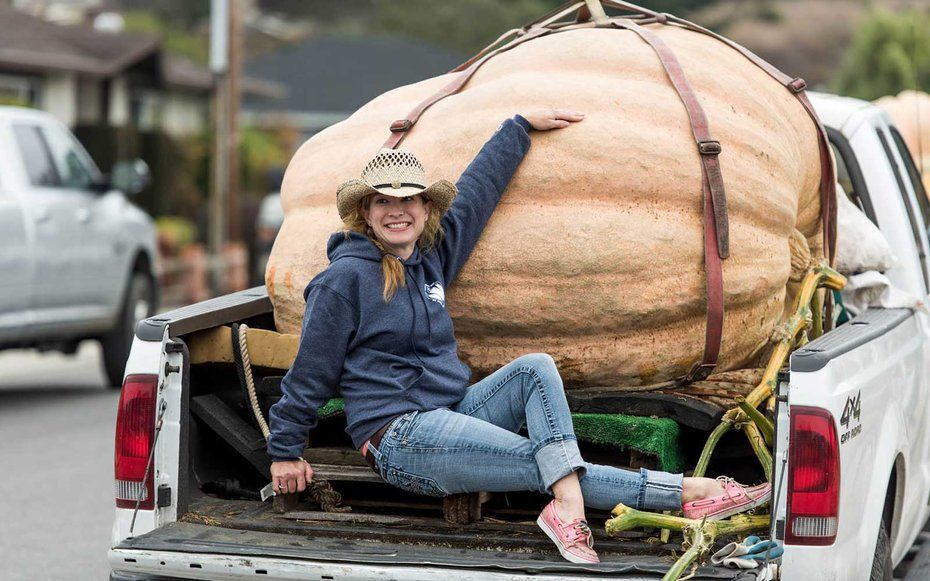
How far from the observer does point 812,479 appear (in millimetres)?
3885

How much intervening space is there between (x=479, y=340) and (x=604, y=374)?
0.43m

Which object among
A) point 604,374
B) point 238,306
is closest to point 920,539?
point 604,374

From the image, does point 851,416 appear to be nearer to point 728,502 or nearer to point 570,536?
point 728,502

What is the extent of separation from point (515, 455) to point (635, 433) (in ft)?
1.35

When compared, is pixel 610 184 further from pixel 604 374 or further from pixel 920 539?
pixel 920 539

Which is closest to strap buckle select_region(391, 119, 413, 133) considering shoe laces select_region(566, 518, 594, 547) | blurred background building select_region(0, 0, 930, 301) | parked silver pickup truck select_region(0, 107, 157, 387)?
shoe laces select_region(566, 518, 594, 547)

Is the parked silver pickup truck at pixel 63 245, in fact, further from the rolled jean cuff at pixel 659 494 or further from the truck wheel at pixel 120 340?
the rolled jean cuff at pixel 659 494

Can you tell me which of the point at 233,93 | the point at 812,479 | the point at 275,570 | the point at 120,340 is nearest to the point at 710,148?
the point at 812,479

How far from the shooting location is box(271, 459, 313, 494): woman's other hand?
4.42 m

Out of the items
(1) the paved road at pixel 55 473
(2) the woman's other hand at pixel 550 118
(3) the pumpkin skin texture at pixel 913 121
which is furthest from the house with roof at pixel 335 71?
(2) the woman's other hand at pixel 550 118

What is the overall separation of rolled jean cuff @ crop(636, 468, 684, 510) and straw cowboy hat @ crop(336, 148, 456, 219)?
1.11 metres

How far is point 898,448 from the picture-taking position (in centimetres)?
472

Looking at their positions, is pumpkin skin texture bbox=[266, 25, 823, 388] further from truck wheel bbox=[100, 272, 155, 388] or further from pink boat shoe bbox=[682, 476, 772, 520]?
truck wheel bbox=[100, 272, 155, 388]

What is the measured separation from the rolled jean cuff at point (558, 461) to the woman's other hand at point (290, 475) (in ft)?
2.44
